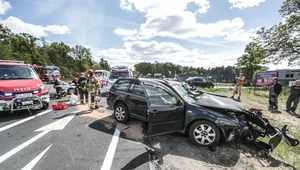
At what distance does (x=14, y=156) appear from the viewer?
2.85 meters

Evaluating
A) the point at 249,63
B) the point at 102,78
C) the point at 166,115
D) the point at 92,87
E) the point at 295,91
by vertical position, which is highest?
the point at 249,63

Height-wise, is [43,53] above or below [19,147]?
above

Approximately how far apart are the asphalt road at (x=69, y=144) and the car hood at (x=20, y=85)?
1106 mm

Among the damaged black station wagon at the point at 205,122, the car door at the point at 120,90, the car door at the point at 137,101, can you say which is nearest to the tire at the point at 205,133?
the damaged black station wagon at the point at 205,122

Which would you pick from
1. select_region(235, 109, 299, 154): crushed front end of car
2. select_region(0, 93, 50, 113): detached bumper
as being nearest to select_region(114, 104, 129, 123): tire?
select_region(0, 93, 50, 113): detached bumper

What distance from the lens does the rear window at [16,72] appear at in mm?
5332

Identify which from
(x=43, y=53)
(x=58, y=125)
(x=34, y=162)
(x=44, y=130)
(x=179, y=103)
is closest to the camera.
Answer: (x=34, y=162)

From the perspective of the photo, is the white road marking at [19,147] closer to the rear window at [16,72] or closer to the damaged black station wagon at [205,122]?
the damaged black station wagon at [205,122]

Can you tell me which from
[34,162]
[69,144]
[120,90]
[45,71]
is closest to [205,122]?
[120,90]

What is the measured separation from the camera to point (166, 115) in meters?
3.37

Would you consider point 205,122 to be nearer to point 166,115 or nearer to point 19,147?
point 166,115

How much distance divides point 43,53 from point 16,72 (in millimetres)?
40240

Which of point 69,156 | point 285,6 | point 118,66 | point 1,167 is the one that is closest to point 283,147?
point 69,156

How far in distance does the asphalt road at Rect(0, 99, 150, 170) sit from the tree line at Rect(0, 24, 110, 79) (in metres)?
27.1
